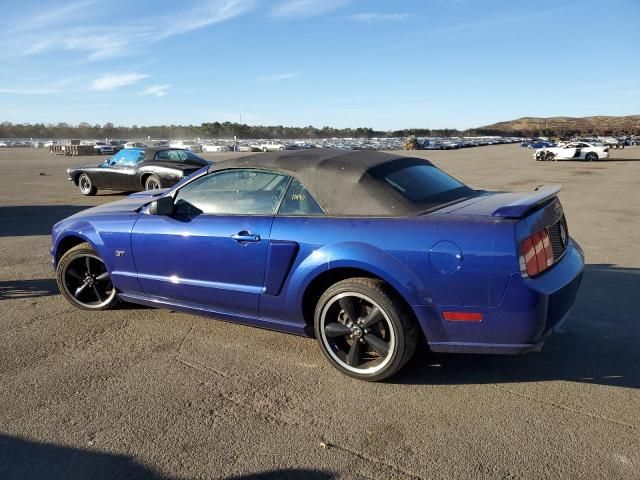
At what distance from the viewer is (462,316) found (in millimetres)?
3123

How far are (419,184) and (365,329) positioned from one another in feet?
4.00

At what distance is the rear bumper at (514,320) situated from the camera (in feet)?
9.82

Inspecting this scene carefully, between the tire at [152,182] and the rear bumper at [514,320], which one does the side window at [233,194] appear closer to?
the rear bumper at [514,320]

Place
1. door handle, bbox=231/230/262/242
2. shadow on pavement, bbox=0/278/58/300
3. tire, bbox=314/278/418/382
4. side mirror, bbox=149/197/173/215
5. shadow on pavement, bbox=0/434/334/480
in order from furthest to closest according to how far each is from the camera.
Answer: shadow on pavement, bbox=0/278/58/300, side mirror, bbox=149/197/173/215, door handle, bbox=231/230/262/242, tire, bbox=314/278/418/382, shadow on pavement, bbox=0/434/334/480

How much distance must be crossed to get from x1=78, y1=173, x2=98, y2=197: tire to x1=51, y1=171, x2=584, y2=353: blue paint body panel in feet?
36.1

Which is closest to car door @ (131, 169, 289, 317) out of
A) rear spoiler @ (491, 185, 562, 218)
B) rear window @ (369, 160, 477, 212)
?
rear window @ (369, 160, 477, 212)

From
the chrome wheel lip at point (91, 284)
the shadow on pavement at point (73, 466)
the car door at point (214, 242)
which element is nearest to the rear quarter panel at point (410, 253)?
the car door at point (214, 242)

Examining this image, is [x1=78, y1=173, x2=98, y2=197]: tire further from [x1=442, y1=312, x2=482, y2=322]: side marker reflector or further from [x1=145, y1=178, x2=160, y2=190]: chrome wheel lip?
[x1=442, y1=312, x2=482, y2=322]: side marker reflector

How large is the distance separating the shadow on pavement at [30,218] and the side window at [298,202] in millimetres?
6501

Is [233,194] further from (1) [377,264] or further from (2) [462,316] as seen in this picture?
(2) [462,316]

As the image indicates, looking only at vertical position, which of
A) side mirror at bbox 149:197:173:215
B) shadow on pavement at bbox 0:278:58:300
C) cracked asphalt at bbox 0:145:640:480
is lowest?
cracked asphalt at bbox 0:145:640:480

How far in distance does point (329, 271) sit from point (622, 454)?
195 centimetres

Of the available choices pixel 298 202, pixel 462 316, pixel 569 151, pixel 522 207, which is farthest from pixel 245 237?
pixel 569 151

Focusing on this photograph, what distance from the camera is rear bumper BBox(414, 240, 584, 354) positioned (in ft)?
9.82
